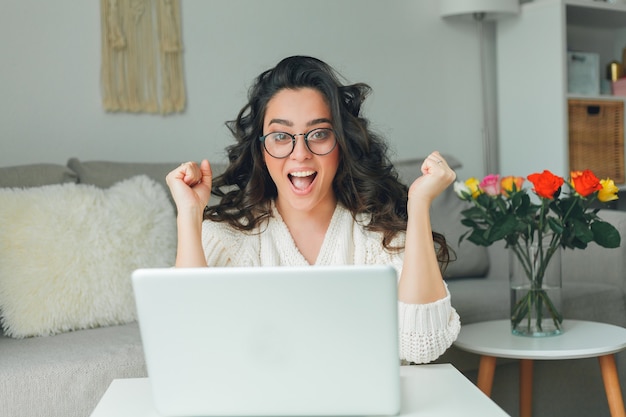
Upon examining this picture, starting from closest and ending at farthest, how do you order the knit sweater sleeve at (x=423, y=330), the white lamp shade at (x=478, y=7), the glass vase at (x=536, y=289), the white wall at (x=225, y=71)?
1. the knit sweater sleeve at (x=423, y=330)
2. the glass vase at (x=536, y=289)
3. the white wall at (x=225, y=71)
4. the white lamp shade at (x=478, y=7)

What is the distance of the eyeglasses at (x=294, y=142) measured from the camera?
62.2 inches

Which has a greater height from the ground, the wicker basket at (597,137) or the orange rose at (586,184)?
the wicker basket at (597,137)

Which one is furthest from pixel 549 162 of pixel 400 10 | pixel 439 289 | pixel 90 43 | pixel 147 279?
pixel 147 279

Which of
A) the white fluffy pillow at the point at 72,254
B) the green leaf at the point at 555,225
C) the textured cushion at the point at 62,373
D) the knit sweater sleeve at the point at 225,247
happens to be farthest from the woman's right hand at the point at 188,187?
the green leaf at the point at 555,225

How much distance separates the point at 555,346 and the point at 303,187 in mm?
692

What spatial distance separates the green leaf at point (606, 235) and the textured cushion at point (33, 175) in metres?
1.38

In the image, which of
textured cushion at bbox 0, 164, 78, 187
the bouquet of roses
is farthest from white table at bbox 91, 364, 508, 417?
textured cushion at bbox 0, 164, 78, 187

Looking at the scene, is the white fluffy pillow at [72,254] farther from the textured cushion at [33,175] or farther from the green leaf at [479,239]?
the green leaf at [479,239]

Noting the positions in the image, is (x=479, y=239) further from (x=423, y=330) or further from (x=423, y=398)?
(x=423, y=398)

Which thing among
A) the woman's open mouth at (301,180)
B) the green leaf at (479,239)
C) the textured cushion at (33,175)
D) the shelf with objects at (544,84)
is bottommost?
the green leaf at (479,239)

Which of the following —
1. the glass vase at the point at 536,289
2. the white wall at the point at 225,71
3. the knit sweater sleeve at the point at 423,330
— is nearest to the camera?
the knit sweater sleeve at the point at 423,330

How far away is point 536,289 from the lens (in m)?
1.93

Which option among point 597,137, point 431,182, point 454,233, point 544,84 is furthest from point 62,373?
point 597,137

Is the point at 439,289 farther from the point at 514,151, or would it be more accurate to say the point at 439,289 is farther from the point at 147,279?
the point at 514,151
